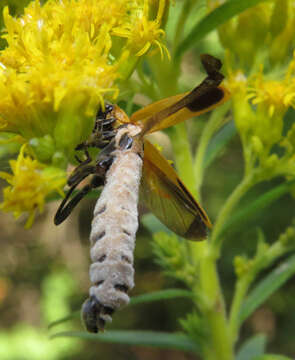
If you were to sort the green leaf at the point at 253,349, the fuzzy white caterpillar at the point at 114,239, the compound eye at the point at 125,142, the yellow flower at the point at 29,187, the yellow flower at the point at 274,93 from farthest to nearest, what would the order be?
the green leaf at the point at 253,349, the yellow flower at the point at 274,93, the compound eye at the point at 125,142, the yellow flower at the point at 29,187, the fuzzy white caterpillar at the point at 114,239

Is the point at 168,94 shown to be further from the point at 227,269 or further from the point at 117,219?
the point at 227,269

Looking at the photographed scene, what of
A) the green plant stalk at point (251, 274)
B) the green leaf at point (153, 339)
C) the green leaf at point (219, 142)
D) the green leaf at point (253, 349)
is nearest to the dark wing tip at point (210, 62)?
the green leaf at point (219, 142)

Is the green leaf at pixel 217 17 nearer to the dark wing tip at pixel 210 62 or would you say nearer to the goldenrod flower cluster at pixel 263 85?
the goldenrod flower cluster at pixel 263 85

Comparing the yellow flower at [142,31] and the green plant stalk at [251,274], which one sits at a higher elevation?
the yellow flower at [142,31]

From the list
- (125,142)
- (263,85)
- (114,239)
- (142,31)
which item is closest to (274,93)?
(263,85)

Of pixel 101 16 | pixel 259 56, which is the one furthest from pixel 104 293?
pixel 259 56

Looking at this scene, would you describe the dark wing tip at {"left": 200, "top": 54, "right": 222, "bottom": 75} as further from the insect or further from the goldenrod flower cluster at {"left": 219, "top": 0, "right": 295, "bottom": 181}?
the goldenrod flower cluster at {"left": 219, "top": 0, "right": 295, "bottom": 181}
